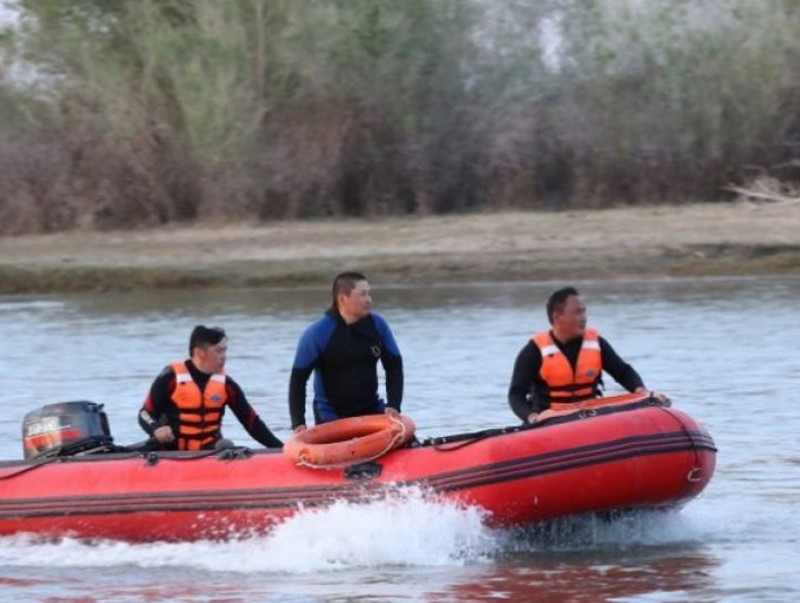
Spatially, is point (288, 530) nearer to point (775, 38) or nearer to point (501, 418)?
point (501, 418)

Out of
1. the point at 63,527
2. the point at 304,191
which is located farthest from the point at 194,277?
the point at 63,527

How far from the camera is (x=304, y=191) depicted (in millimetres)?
25484

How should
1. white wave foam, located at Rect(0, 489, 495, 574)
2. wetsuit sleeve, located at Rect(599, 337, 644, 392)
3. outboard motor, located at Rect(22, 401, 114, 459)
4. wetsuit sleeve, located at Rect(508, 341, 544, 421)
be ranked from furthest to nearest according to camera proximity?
outboard motor, located at Rect(22, 401, 114, 459) < wetsuit sleeve, located at Rect(599, 337, 644, 392) < wetsuit sleeve, located at Rect(508, 341, 544, 421) < white wave foam, located at Rect(0, 489, 495, 574)

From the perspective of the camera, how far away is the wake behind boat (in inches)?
369

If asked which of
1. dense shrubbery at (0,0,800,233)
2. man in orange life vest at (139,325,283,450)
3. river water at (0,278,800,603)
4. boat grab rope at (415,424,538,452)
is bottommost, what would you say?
river water at (0,278,800,603)

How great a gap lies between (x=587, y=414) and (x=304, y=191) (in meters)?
16.2

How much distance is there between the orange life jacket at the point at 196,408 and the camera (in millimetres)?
10180

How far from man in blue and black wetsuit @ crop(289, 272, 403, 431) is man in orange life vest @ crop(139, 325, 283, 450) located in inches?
15.1

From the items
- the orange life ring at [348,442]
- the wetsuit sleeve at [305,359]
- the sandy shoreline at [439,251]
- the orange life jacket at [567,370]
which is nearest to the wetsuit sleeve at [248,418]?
the wetsuit sleeve at [305,359]

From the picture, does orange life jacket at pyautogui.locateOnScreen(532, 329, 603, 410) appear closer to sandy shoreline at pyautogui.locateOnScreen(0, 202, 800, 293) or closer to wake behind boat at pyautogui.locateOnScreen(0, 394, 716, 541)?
wake behind boat at pyautogui.locateOnScreen(0, 394, 716, 541)

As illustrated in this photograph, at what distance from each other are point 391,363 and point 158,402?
1.16 m

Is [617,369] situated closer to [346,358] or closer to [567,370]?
[567,370]

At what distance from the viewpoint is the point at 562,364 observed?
9.93m

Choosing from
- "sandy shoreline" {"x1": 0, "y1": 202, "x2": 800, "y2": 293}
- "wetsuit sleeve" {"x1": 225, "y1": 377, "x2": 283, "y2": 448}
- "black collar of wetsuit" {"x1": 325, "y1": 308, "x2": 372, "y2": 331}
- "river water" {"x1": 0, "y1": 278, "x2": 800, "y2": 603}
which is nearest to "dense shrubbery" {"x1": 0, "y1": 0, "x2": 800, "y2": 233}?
"sandy shoreline" {"x1": 0, "y1": 202, "x2": 800, "y2": 293}
